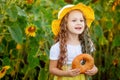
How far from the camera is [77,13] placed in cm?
204

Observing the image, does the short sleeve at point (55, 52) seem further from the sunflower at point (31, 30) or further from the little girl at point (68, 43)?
the sunflower at point (31, 30)

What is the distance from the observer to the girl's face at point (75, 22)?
6.66ft

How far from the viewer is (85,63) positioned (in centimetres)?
200

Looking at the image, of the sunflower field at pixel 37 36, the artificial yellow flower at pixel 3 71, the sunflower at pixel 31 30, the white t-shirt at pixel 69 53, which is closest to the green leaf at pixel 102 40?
the sunflower field at pixel 37 36

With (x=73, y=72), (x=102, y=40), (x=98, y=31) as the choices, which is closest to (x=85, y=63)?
(x=73, y=72)

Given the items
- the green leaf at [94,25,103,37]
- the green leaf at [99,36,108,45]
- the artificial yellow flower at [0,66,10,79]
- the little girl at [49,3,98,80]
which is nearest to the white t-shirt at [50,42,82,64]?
the little girl at [49,3,98,80]

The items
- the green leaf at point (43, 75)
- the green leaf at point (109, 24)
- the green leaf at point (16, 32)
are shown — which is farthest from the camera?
the green leaf at point (109, 24)

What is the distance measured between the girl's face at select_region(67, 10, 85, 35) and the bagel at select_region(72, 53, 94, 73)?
0.12 meters

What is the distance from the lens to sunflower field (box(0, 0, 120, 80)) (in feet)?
7.74

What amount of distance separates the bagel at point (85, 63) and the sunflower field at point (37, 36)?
42cm

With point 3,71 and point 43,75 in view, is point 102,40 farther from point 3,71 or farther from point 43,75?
point 3,71

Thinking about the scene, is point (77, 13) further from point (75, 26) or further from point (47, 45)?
point (47, 45)

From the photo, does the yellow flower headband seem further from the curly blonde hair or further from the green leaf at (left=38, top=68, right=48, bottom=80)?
the green leaf at (left=38, top=68, right=48, bottom=80)

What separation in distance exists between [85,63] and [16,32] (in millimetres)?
490
